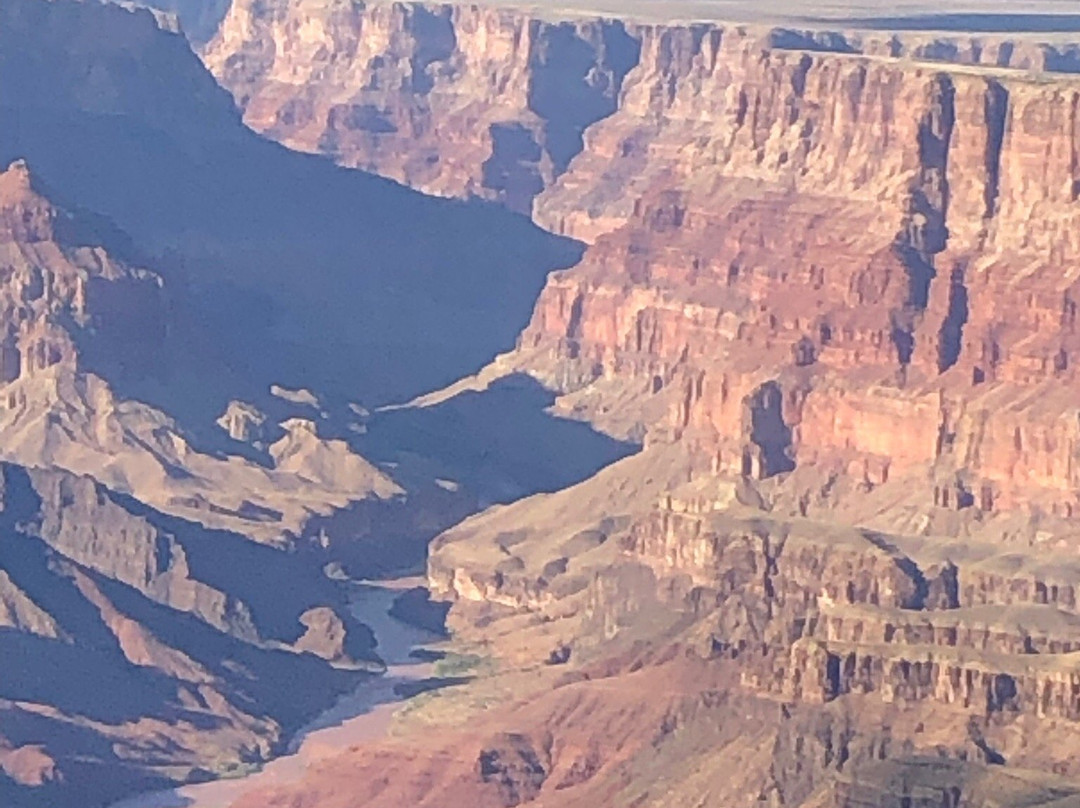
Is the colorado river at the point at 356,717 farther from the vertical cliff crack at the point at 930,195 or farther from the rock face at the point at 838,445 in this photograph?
the vertical cliff crack at the point at 930,195

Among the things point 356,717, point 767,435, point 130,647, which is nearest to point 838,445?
point 767,435

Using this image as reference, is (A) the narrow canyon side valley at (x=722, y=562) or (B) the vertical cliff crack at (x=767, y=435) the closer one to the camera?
(A) the narrow canyon side valley at (x=722, y=562)

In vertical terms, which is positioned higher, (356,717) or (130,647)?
(130,647)

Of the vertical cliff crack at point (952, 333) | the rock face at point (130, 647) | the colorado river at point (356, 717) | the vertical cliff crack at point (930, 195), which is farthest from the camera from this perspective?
the vertical cliff crack at point (930, 195)

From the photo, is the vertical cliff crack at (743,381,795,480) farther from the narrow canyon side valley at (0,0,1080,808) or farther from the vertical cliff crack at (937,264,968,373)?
the vertical cliff crack at (937,264,968,373)

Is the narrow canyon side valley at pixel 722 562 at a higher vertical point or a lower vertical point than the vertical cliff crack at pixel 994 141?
lower

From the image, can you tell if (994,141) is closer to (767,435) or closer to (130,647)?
(767,435)

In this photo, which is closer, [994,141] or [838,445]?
[838,445]

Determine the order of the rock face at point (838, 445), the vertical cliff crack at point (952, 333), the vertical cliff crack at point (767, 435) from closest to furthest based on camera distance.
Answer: the rock face at point (838, 445) → the vertical cliff crack at point (952, 333) → the vertical cliff crack at point (767, 435)

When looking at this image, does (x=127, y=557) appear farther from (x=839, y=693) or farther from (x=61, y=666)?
(x=839, y=693)

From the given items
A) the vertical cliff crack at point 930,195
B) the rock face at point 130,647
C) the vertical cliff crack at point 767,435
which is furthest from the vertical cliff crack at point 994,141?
the rock face at point 130,647
